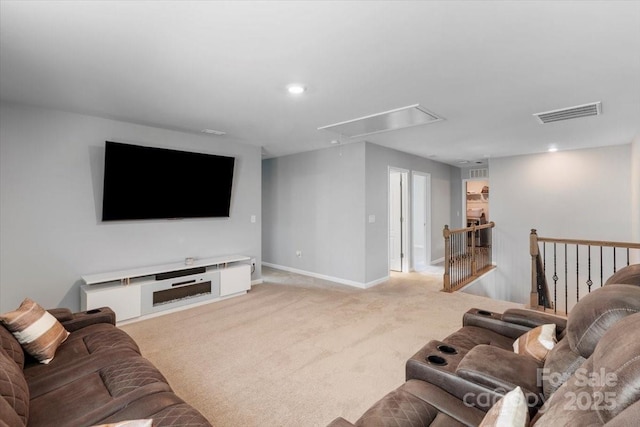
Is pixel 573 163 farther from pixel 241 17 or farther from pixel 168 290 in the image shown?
pixel 168 290

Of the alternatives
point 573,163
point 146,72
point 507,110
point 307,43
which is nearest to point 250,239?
point 146,72

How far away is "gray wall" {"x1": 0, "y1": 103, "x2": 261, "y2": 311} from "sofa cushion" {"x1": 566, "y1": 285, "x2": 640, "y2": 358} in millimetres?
4421

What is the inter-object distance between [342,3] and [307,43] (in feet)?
1.44

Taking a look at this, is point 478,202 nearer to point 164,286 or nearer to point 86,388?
point 164,286

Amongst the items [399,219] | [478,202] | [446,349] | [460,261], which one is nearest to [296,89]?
[446,349]

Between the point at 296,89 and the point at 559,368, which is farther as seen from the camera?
the point at 296,89

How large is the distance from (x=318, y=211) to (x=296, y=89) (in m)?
3.16

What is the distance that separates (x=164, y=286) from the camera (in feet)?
12.7

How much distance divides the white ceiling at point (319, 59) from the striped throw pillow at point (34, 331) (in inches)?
69.6

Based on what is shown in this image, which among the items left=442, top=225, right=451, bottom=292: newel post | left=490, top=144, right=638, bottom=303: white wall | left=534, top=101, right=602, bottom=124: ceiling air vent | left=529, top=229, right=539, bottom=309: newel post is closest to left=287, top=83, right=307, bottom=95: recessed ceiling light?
left=534, top=101, right=602, bottom=124: ceiling air vent

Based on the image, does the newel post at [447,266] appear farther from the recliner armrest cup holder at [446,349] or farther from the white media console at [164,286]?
the recliner armrest cup holder at [446,349]

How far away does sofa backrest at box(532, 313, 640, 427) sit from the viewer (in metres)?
0.76

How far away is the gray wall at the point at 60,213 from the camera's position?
10.4 feet

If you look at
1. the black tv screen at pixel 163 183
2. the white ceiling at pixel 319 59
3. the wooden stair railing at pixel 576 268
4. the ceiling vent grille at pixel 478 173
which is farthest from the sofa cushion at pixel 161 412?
the ceiling vent grille at pixel 478 173
